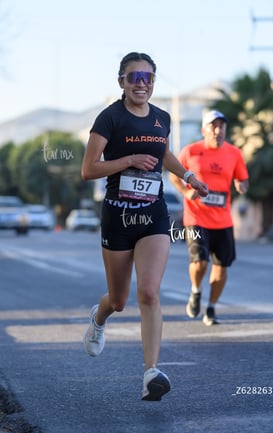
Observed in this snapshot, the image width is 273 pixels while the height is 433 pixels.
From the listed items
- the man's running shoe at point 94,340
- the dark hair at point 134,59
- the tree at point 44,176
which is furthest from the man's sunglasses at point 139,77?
the tree at point 44,176

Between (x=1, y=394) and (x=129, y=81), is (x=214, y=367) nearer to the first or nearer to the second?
(x=1, y=394)

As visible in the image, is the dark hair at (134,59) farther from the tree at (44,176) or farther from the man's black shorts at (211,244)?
the tree at (44,176)

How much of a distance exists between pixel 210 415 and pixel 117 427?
54cm

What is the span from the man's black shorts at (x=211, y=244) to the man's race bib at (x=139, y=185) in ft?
12.4

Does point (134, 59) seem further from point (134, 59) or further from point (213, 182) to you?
point (213, 182)

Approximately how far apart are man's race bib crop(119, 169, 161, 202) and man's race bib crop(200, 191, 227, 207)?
390cm

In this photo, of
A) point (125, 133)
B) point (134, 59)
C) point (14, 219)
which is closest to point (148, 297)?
point (125, 133)

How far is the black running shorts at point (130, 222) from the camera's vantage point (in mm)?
6453

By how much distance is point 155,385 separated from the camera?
5930 millimetres

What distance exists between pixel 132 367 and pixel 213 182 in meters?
3.04

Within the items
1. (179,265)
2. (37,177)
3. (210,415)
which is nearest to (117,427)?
(210,415)

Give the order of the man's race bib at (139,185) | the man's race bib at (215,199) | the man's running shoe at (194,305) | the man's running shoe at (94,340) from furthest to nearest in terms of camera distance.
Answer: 1. the man's running shoe at (194,305)
2. the man's race bib at (215,199)
3. the man's running shoe at (94,340)
4. the man's race bib at (139,185)

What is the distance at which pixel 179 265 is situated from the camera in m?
22.1

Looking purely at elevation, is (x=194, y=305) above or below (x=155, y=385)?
below
